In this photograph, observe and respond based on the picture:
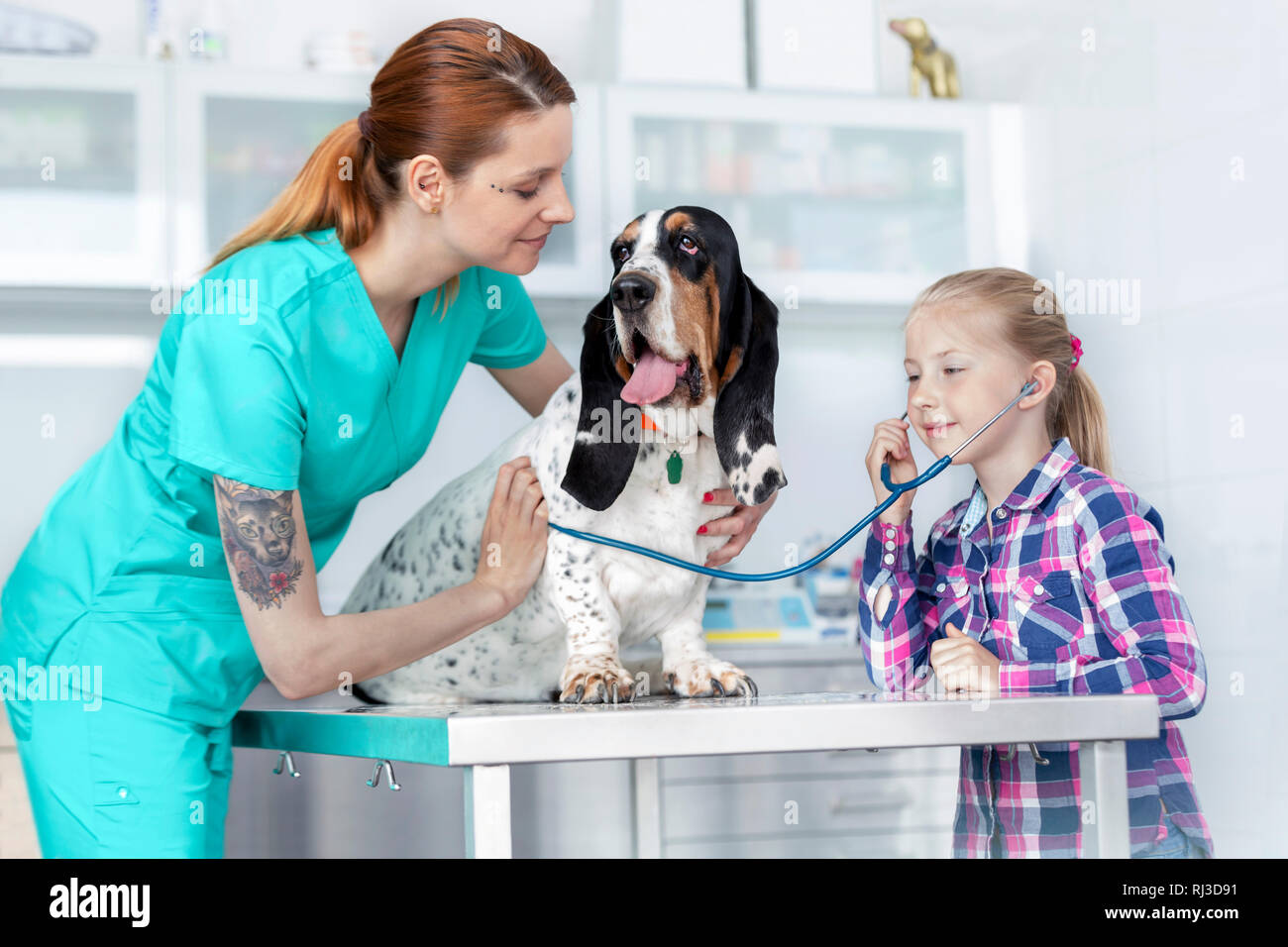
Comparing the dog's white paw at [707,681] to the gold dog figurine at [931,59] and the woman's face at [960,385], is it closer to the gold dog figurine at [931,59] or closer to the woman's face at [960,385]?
the woman's face at [960,385]

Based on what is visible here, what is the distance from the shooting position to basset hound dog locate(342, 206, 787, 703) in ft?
4.91

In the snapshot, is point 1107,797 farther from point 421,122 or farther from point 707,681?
point 421,122

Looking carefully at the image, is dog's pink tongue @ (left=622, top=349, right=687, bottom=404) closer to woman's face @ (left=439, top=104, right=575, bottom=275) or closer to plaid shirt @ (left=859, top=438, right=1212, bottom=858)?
woman's face @ (left=439, top=104, right=575, bottom=275)

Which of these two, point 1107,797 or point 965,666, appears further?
point 965,666

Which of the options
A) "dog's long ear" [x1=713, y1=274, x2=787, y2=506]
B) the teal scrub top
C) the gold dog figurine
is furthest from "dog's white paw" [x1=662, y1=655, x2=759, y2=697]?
the gold dog figurine

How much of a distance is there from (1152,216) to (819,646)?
1.55 meters

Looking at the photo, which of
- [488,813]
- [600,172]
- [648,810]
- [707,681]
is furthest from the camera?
[600,172]

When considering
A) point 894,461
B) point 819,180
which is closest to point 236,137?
point 819,180

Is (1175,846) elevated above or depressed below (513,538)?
below

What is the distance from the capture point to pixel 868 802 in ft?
11.1

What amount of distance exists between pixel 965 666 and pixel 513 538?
638 millimetres

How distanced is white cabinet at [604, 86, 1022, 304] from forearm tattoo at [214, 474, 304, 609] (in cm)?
234

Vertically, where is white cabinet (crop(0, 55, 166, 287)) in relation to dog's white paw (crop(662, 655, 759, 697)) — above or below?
above
